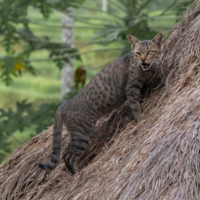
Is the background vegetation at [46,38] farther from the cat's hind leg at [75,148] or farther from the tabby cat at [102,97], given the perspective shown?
the cat's hind leg at [75,148]

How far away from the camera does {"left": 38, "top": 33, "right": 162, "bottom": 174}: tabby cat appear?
385cm

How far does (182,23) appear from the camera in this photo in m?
4.05

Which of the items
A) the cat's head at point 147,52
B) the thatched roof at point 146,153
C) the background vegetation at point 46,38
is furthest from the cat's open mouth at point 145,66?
the background vegetation at point 46,38

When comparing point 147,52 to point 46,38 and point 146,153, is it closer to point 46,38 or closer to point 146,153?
point 146,153

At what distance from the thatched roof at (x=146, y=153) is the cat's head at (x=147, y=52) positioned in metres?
0.19

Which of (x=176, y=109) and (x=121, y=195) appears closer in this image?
(x=121, y=195)

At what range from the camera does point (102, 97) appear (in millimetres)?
4109

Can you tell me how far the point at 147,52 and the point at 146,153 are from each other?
141cm

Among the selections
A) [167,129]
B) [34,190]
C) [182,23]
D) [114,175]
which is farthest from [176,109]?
[34,190]

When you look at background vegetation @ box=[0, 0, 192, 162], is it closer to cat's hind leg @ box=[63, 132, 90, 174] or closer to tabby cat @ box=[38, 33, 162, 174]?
tabby cat @ box=[38, 33, 162, 174]

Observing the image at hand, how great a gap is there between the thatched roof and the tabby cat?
0.17 meters

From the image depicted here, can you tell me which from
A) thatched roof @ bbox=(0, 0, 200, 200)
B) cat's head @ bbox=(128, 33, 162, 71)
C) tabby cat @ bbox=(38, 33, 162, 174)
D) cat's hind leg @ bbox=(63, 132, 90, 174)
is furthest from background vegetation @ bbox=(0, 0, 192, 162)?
cat's hind leg @ bbox=(63, 132, 90, 174)

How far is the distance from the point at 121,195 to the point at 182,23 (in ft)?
7.88

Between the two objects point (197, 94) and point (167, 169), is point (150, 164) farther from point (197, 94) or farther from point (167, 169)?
point (197, 94)
